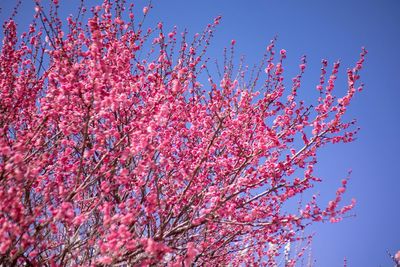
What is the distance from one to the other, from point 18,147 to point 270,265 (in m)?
8.51

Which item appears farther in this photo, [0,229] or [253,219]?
[253,219]

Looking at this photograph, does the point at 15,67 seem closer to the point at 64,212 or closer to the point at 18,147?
the point at 18,147

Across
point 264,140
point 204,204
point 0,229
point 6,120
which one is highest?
point 264,140

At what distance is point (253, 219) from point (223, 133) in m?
1.81

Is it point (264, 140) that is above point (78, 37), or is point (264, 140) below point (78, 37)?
below

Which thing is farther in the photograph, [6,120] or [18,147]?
[6,120]

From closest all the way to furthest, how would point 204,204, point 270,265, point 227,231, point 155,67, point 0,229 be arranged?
point 0,229 < point 204,204 < point 227,231 < point 155,67 < point 270,265

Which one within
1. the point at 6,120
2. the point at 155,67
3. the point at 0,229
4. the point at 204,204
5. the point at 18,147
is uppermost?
the point at 155,67

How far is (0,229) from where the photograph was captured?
3.14 meters

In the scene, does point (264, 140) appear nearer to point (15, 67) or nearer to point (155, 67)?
point (155, 67)

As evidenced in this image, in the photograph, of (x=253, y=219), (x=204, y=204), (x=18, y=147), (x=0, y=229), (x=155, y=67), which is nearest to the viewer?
(x=0, y=229)

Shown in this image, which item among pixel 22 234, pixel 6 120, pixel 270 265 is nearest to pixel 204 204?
pixel 22 234

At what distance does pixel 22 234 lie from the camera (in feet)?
11.2

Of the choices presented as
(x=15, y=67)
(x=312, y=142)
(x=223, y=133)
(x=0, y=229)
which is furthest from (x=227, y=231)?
(x=15, y=67)
